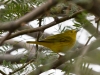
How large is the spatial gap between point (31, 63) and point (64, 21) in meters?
0.33

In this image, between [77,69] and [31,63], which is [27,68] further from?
[77,69]

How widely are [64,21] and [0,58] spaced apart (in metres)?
1.37

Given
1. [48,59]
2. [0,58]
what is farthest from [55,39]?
[0,58]

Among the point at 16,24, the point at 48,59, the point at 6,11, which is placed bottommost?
the point at 48,59

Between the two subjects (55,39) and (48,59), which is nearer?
(48,59)

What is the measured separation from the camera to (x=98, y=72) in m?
0.50

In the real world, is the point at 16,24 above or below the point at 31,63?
above

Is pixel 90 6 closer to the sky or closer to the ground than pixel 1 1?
closer to the sky

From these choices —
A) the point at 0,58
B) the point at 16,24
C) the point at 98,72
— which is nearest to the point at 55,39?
the point at 0,58

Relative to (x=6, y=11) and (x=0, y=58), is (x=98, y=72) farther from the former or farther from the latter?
(x=0, y=58)

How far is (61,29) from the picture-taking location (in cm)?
118

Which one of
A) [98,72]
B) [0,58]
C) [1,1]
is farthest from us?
[0,58]

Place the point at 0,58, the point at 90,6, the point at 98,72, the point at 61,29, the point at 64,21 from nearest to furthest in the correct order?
the point at 90,6 → the point at 98,72 → the point at 64,21 → the point at 61,29 → the point at 0,58

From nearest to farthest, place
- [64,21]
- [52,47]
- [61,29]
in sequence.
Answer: [64,21], [61,29], [52,47]
